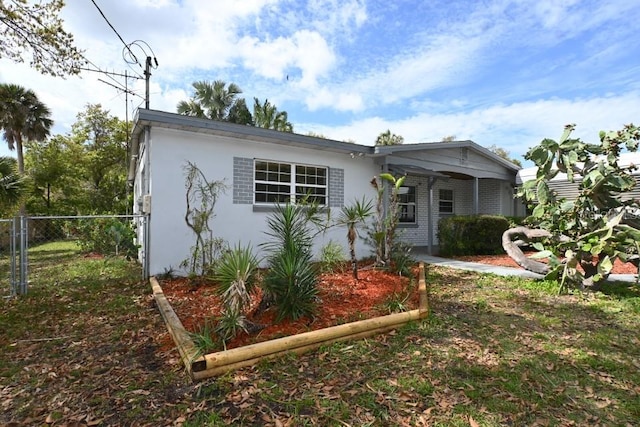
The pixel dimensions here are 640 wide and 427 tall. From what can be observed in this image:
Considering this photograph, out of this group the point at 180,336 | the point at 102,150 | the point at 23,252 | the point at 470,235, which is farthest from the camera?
the point at 102,150

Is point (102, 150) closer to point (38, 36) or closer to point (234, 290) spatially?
point (38, 36)

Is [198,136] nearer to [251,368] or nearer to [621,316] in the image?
[251,368]

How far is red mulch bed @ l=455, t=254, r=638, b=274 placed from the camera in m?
8.06

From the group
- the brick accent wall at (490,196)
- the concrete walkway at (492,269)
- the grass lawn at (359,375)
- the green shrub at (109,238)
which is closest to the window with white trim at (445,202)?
the brick accent wall at (490,196)

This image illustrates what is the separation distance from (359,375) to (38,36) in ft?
25.3

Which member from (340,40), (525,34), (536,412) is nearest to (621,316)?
(536,412)

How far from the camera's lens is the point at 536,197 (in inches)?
259

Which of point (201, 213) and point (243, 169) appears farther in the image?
point (243, 169)

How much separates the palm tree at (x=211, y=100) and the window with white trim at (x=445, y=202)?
1469cm

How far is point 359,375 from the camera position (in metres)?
3.01

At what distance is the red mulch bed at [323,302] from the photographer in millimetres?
3869

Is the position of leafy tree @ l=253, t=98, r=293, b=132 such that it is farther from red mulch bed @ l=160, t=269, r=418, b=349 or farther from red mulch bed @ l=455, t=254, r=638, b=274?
red mulch bed @ l=160, t=269, r=418, b=349

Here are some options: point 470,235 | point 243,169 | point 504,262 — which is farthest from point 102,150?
point 504,262

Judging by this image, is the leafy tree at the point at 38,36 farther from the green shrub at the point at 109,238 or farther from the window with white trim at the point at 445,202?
the window with white trim at the point at 445,202
